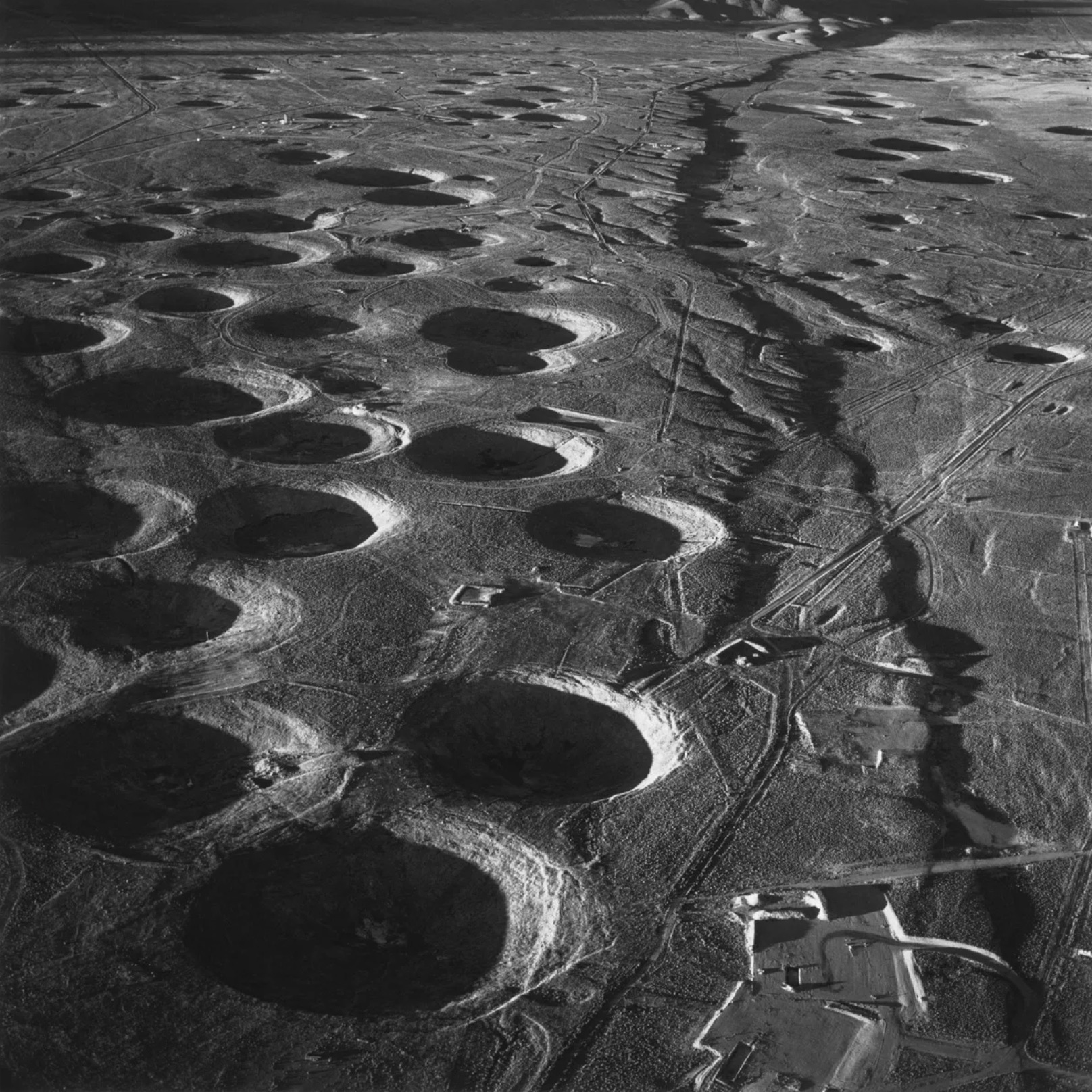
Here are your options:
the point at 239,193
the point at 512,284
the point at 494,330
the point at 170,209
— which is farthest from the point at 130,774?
the point at 239,193

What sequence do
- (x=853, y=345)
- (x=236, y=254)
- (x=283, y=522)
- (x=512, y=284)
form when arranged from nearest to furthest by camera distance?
(x=283, y=522)
(x=853, y=345)
(x=512, y=284)
(x=236, y=254)

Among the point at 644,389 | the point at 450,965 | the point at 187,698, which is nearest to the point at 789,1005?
the point at 450,965

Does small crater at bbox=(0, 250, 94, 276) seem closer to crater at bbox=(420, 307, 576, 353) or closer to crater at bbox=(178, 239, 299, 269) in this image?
crater at bbox=(178, 239, 299, 269)

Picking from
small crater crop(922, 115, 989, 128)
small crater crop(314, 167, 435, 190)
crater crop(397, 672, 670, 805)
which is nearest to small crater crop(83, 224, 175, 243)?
small crater crop(314, 167, 435, 190)

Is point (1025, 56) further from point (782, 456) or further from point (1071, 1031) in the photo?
point (1071, 1031)

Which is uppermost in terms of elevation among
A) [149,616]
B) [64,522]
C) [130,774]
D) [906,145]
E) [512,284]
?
[906,145]

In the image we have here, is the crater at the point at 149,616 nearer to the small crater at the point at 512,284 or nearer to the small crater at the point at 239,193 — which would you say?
the small crater at the point at 512,284

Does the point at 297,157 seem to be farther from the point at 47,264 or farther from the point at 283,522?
the point at 283,522
